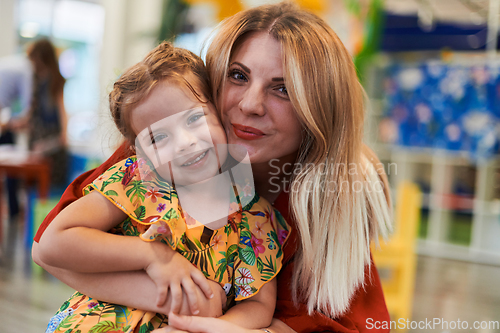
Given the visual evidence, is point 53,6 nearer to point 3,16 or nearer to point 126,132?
point 3,16

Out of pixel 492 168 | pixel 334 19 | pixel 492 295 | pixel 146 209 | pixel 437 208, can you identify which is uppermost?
pixel 334 19

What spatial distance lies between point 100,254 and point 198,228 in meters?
0.22

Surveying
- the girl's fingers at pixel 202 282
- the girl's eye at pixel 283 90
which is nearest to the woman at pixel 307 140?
the girl's eye at pixel 283 90

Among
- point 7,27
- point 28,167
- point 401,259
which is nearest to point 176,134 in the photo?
point 401,259

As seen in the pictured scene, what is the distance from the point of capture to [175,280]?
0.83 metres

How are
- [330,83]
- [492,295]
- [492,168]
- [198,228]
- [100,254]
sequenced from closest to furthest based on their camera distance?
[100,254]
[198,228]
[330,83]
[492,295]
[492,168]

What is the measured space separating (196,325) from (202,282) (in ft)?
0.27

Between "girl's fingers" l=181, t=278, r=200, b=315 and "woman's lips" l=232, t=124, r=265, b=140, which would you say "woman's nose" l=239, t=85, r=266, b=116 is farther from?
"girl's fingers" l=181, t=278, r=200, b=315

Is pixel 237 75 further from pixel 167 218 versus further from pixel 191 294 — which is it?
pixel 191 294

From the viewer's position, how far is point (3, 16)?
541 cm


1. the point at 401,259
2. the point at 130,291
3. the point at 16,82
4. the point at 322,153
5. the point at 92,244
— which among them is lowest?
Result: the point at 401,259

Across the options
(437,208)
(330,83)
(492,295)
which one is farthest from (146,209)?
(437,208)

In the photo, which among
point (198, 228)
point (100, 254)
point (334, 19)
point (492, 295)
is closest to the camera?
point (100, 254)

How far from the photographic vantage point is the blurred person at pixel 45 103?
3533mm
